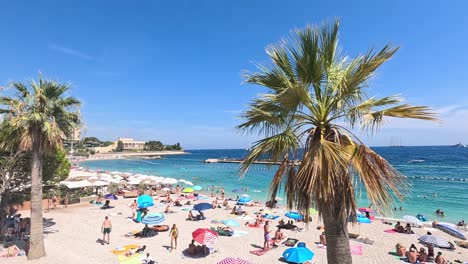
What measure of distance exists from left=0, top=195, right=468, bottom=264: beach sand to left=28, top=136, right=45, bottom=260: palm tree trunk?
42cm

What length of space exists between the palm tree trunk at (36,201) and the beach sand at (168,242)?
1.38ft

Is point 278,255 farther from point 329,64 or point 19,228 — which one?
point 19,228

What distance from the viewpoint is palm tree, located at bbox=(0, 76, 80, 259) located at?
1015 centimetres

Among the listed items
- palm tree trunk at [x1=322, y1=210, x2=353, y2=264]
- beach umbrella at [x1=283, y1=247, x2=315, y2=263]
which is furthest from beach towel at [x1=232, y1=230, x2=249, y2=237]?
palm tree trunk at [x1=322, y1=210, x2=353, y2=264]

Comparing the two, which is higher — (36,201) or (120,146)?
(120,146)

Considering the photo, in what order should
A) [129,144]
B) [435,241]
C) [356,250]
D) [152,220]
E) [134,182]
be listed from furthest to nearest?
[129,144], [134,182], [152,220], [435,241], [356,250]

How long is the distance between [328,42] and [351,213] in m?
2.45

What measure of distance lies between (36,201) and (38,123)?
3.00m

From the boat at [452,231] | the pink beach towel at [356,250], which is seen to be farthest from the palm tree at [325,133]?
the boat at [452,231]

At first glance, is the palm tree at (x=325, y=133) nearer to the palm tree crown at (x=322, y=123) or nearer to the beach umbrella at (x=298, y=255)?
the palm tree crown at (x=322, y=123)

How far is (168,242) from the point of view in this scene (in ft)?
49.6

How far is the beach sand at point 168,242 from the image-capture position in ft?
41.6

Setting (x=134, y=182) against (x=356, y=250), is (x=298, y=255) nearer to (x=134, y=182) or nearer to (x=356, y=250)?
(x=356, y=250)

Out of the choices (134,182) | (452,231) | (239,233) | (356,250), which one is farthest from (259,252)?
(134,182)
